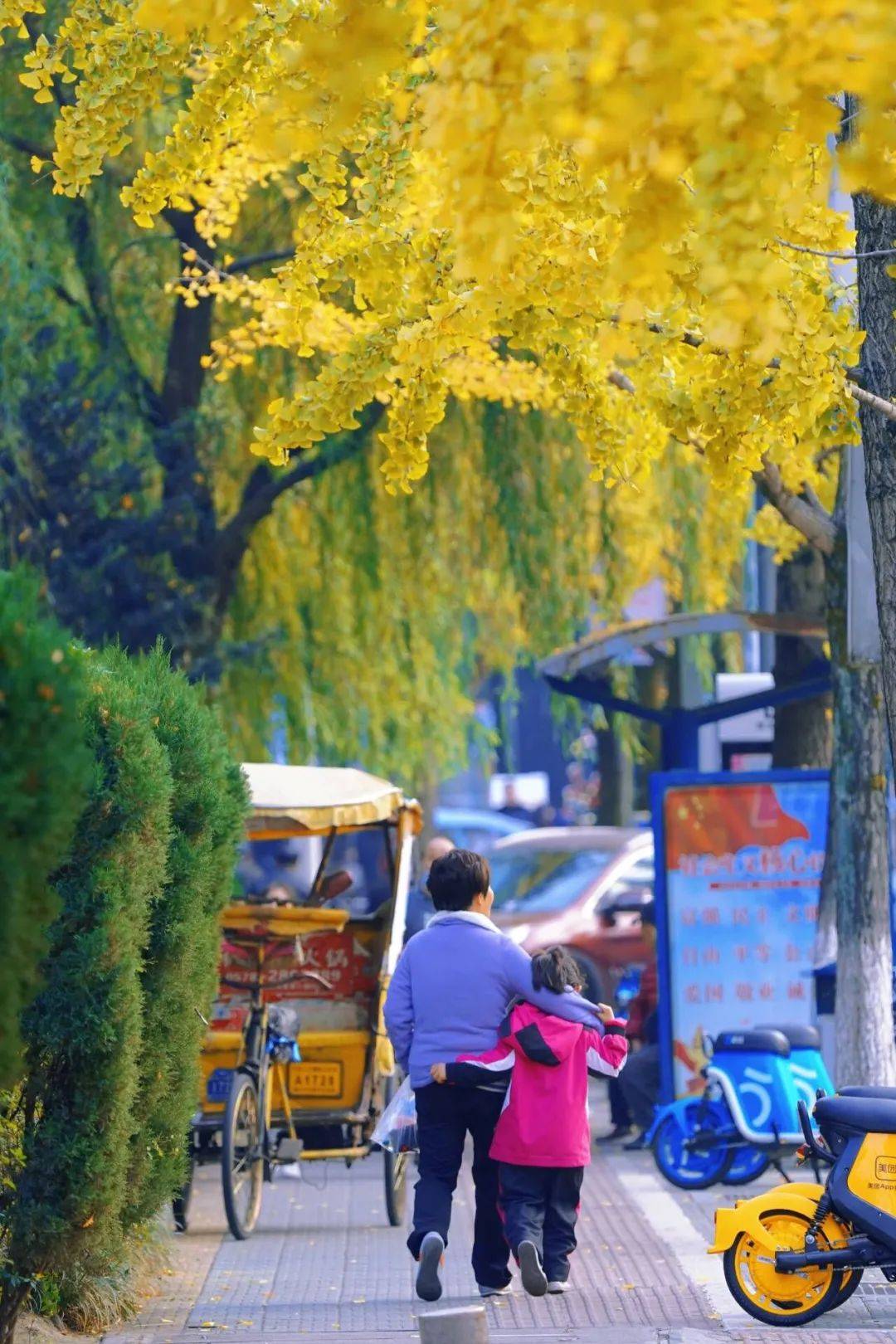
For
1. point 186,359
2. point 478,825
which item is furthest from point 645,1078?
point 478,825

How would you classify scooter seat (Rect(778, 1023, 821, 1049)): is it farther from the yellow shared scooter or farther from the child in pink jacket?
the child in pink jacket

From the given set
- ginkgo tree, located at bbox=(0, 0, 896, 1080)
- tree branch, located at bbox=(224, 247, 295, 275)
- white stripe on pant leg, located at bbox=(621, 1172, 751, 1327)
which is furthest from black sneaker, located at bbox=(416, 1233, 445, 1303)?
tree branch, located at bbox=(224, 247, 295, 275)

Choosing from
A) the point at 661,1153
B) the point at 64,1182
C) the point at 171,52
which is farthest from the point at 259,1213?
the point at 171,52

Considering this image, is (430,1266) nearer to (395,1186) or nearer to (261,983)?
(395,1186)

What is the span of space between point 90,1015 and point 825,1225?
2750 millimetres

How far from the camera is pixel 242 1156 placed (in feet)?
31.5

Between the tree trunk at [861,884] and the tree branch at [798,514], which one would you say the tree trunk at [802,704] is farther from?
the tree branch at [798,514]

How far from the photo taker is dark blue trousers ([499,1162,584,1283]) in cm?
737

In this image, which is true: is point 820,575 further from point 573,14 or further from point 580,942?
point 573,14

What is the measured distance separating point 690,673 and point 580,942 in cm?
275

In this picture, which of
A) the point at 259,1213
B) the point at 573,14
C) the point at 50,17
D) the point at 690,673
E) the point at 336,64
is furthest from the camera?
the point at 690,673

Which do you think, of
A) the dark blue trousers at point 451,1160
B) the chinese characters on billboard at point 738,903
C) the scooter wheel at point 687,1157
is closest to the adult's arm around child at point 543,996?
A: the dark blue trousers at point 451,1160

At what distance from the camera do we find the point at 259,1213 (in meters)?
10.6

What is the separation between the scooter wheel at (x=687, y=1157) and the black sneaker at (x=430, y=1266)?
10.9 ft
